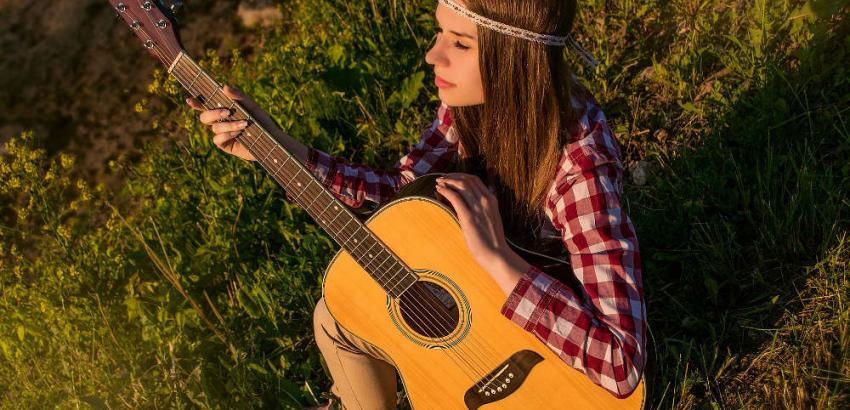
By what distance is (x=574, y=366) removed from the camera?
6.65 feet

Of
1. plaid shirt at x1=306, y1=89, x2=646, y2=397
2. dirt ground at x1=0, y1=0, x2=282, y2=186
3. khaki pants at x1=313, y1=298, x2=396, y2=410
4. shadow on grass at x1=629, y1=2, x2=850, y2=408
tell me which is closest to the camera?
plaid shirt at x1=306, y1=89, x2=646, y2=397

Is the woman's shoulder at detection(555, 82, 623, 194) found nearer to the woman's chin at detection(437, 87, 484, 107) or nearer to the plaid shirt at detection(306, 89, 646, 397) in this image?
the plaid shirt at detection(306, 89, 646, 397)

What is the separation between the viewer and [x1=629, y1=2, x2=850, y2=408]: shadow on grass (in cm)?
269

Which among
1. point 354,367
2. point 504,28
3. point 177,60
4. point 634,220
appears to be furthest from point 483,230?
point 634,220

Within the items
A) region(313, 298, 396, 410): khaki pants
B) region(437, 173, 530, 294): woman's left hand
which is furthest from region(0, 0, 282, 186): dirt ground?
region(437, 173, 530, 294): woman's left hand

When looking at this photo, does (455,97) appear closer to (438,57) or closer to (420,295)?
(438,57)

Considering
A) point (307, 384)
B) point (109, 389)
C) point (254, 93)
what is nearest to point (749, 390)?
point (307, 384)

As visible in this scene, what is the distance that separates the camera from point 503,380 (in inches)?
85.4

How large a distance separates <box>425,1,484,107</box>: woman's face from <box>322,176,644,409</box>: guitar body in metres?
0.29

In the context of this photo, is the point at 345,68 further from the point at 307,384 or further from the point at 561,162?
the point at 561,162

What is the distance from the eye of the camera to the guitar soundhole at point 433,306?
2.23m

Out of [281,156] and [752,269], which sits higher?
[752,269]

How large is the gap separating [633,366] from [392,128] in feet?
7.35

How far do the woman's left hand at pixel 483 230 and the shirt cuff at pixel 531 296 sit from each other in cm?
3
